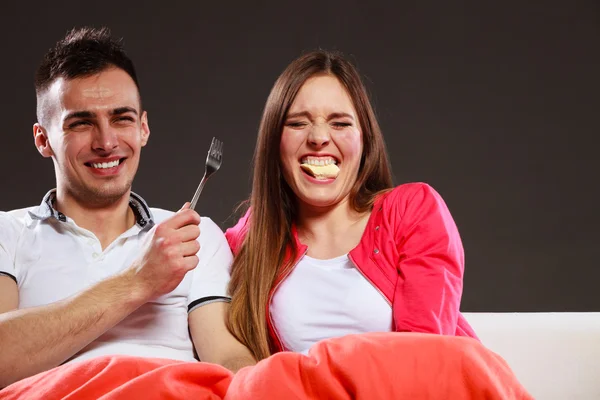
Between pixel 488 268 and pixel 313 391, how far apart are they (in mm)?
2355

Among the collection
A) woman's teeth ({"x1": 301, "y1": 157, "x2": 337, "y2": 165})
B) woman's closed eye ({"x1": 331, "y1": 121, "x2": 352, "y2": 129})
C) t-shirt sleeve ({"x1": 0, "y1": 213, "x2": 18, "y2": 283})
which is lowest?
t-shirt sleeve ({"x1": 0, "y1": 213, "x2": 18, "y2": 283})

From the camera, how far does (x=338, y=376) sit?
59.9 inches

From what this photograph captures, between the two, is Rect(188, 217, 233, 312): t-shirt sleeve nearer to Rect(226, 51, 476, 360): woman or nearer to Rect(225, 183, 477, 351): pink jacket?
Rect(226, 51, 476, 360): woman

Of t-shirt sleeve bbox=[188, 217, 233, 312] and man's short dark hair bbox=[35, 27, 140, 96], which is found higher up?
man's short dark hair bbox=[35, 27, 140, 96]

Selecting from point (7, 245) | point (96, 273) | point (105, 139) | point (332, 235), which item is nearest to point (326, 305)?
point (332, 235)

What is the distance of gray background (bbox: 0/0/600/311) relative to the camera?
3637 mm

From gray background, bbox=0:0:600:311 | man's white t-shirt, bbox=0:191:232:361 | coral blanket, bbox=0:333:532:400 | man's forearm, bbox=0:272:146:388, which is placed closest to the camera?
coral blanket, bbox=0:333:532:400

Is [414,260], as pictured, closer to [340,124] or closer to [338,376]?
[340,124]

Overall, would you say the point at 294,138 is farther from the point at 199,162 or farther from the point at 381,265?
the point at 199,162

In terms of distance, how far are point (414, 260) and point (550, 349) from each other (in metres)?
0.68

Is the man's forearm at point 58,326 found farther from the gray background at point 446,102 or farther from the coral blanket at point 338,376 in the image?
the gray background at point 446,102

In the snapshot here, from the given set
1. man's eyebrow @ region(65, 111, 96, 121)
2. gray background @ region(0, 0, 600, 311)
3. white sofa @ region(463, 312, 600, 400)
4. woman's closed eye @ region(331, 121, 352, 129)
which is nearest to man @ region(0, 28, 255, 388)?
man's eyebrow @ region(65, 111, 96, 121)

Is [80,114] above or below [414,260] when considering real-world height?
above

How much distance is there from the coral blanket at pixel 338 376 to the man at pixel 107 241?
0.43m
